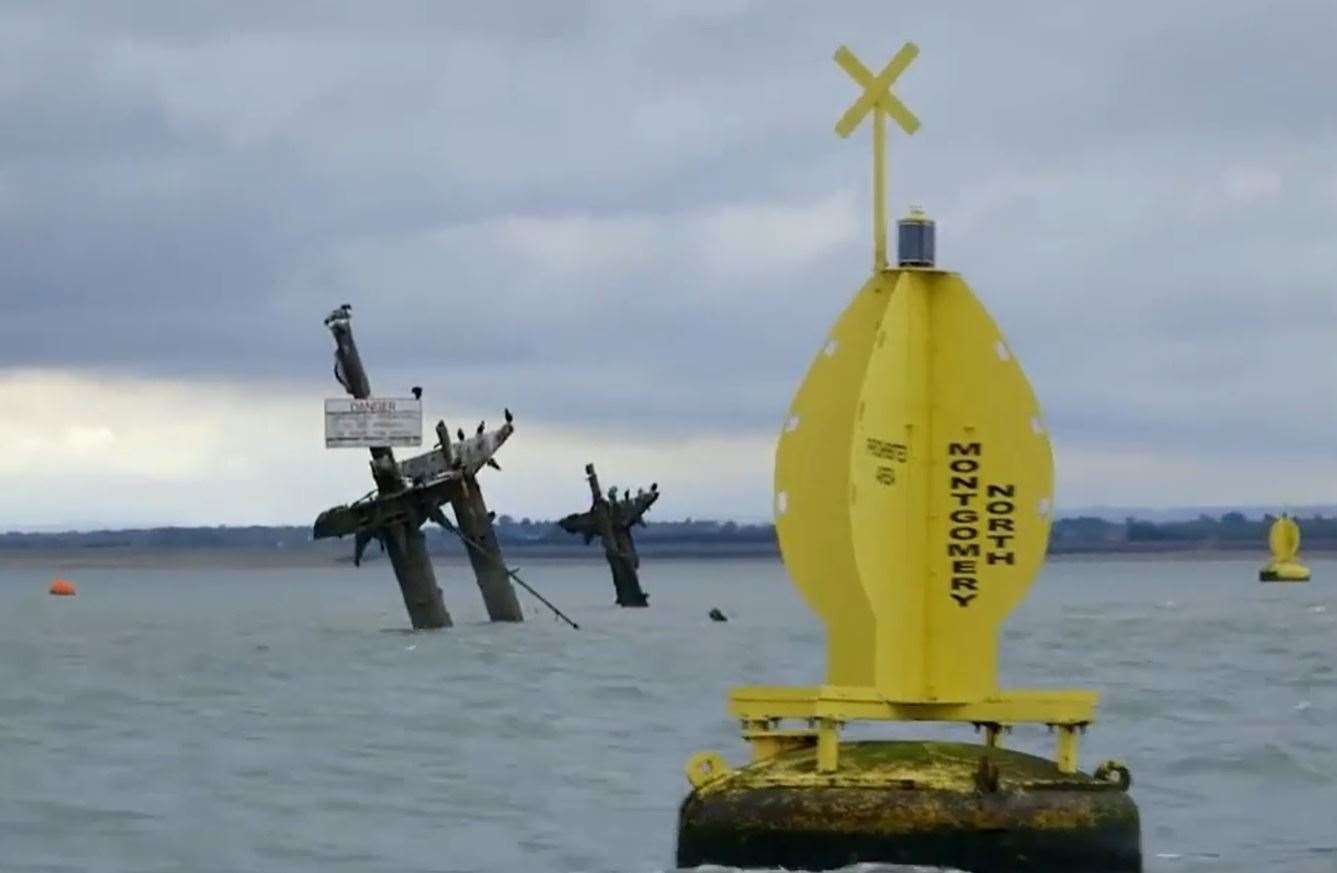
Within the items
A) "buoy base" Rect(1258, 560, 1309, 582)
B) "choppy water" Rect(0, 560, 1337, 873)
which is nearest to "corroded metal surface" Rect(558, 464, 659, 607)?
"choppy water" Rect(0, 560, 1337, 873)

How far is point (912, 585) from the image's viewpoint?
13188mm

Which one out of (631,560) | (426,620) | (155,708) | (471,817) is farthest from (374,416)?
(471,817)

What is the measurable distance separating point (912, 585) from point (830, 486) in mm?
556

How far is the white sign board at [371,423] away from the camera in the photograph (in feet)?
159

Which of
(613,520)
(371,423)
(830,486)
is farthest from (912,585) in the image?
(613,520)

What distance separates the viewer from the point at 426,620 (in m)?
50.6

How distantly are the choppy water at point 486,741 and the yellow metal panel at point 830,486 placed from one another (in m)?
3.87

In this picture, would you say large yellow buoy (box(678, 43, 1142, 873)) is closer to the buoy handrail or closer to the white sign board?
the buoy handrail

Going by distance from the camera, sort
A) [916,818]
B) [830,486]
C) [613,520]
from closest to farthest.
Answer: [916,818], [830,486], [613,520]

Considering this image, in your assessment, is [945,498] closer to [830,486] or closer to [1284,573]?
[830,486]

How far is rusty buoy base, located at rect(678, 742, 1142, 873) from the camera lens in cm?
1258

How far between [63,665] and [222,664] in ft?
7.75

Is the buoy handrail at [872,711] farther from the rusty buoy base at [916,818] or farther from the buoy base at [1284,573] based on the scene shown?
the buoy base at [1284,573]

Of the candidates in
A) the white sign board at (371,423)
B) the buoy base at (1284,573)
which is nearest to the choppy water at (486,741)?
the white sign board at (371,423)
